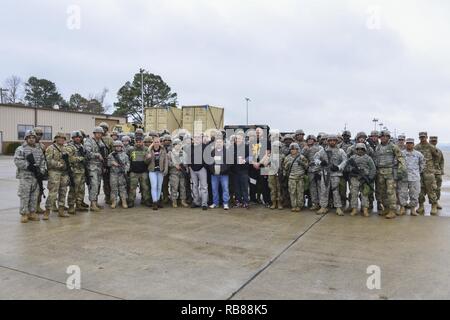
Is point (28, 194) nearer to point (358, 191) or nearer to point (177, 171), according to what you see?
point (177, 171)

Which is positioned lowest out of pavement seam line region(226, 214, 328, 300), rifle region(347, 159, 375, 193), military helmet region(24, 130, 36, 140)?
pavement seam line region(226, 214, 328, 300)

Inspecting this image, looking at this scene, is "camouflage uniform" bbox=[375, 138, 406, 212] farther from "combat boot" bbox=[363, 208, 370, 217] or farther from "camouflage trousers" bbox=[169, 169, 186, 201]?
"camouflage trousers" bbox=[169, 169, 186, 201]

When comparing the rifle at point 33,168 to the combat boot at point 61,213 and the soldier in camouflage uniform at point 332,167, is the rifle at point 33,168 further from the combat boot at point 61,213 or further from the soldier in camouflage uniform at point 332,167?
the soldier in camouflage uniform at point 332,167

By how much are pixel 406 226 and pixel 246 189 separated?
3453 millimetres

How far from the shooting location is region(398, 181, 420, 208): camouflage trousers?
730 cm

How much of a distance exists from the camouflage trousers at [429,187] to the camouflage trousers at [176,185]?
5.35m

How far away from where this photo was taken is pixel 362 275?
404 cm

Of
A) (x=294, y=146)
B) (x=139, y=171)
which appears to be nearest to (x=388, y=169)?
(x=294, y=146)

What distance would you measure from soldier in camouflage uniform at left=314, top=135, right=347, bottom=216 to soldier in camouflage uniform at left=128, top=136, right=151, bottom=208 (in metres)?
3.94

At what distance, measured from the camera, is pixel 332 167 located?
7398 mm

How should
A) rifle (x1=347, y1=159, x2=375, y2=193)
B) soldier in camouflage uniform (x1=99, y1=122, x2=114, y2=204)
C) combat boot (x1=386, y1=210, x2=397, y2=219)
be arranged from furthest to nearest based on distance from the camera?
soldier in camouflage uniform (x1=99, y1=122, x2=114, y2=204) → rifle (x1=347, y1=159, x2=375, y2=193) → combat boot (x1=386, y1=210, x2=397, y2=219)

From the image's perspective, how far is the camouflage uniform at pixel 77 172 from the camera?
7348 millimetres

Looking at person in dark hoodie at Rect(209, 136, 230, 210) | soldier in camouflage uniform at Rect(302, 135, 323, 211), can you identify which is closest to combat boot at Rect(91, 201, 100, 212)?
person in dark hoodie at Rect(209, 136, 230, 210)

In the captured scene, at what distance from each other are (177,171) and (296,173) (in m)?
2.80
